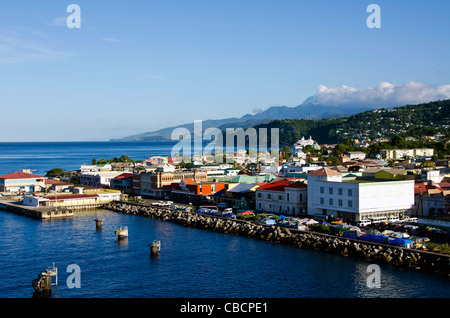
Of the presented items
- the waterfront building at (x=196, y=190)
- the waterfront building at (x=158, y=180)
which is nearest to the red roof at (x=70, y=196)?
the waterfront building at (x=158, y=180)

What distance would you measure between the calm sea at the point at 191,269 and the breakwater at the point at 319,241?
54 centimetres

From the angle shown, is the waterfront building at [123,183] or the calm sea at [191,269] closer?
the calm sea at [191,269]

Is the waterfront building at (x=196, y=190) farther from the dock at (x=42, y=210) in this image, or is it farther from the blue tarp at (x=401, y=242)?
A: the blue tarp at (x=401, y=242)

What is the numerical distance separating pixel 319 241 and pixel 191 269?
18.5 feet

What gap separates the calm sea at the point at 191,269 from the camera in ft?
45.9

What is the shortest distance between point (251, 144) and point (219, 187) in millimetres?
115840

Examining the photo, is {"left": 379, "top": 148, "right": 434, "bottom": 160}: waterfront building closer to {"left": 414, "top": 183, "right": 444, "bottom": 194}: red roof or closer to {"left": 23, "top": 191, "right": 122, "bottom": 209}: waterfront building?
{"left": 414, "top": 183, "right": 444, "bottom": 194}: red roof

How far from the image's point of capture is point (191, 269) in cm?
1634


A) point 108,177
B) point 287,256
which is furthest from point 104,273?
point 108,177

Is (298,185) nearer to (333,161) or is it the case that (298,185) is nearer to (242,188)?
(242,188)

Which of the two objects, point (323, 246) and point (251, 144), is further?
point (251, 144)

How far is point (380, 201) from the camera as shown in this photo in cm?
2238

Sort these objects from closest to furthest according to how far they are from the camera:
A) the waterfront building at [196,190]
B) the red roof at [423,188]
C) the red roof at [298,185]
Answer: the red roof at [423,188] → the red roof at [298,185] → the waterfront building at [196,190]
